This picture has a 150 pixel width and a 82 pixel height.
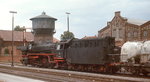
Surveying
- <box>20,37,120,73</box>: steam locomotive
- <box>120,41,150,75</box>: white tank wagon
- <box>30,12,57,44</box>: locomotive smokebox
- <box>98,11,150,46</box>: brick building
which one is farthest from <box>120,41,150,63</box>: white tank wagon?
<box>30,12,57,44</box>: locomotive smokebox

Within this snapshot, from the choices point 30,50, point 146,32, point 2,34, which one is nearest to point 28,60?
point 30,50

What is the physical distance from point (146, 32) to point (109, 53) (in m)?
29.3

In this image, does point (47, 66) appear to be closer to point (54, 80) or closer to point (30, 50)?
point (30, 50)

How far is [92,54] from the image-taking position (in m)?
21.5

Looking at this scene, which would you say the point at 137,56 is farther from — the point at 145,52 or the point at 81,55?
the point at 81,55

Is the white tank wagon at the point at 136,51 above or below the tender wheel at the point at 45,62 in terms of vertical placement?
above

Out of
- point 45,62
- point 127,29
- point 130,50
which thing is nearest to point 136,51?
point 130,50

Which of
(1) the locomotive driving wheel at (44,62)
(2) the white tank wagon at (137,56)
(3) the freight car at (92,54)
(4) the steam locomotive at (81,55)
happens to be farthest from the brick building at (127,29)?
(2) the white tank wagon at (137,56)

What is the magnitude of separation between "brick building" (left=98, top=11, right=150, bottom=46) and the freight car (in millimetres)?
23964

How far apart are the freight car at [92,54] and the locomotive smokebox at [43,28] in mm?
29285

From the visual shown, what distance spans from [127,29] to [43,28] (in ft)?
60.7

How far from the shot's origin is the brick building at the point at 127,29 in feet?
157

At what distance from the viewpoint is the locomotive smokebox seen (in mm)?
53625

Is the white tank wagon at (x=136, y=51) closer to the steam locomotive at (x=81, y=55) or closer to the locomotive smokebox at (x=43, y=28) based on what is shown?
the steam locomotive at (x=81, y=55)
